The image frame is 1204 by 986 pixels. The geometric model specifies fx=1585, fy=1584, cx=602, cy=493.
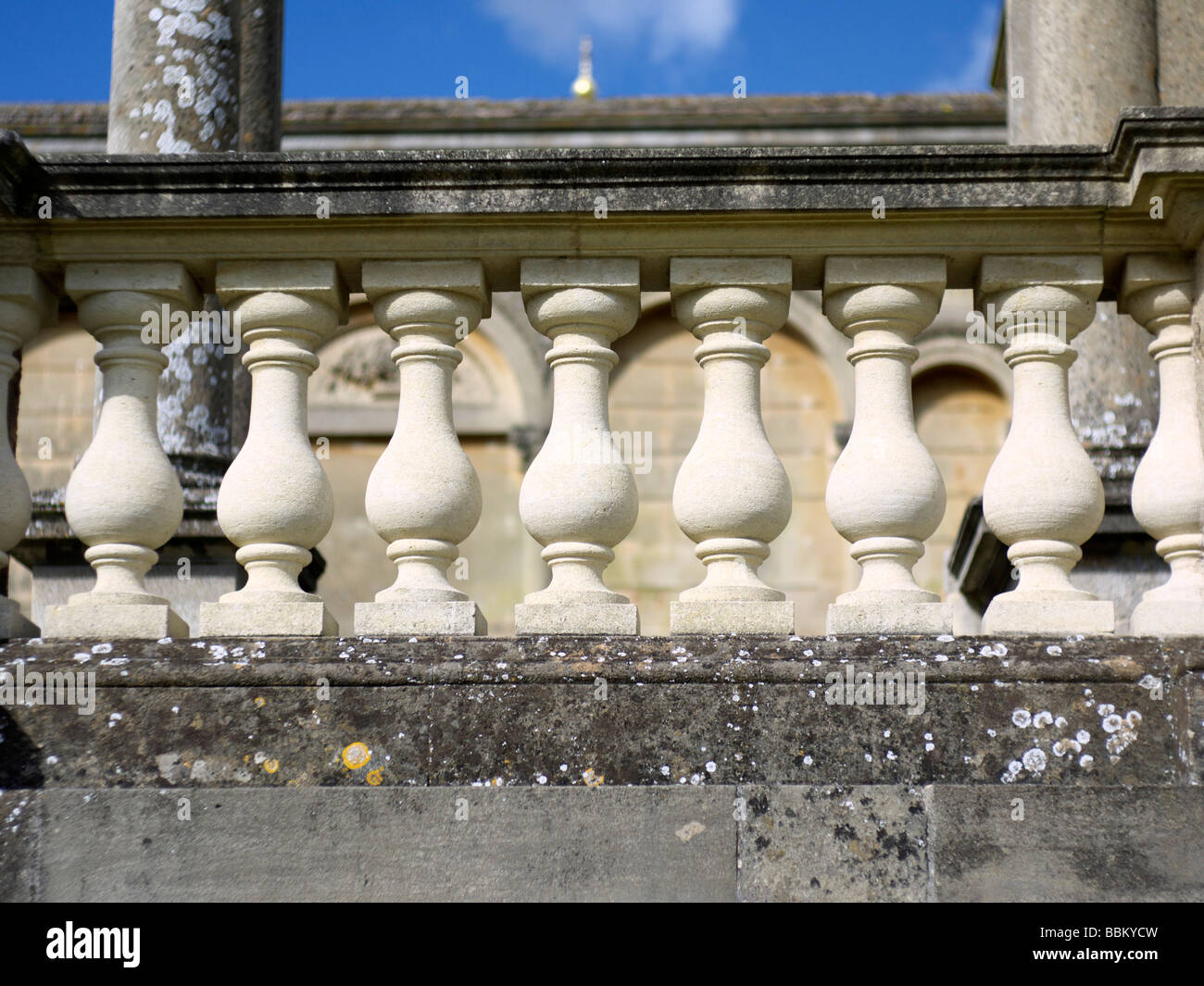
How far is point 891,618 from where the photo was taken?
11.5 ft

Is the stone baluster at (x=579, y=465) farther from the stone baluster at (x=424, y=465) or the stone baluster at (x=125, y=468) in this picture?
the stone baluster at (x=125, y=468)

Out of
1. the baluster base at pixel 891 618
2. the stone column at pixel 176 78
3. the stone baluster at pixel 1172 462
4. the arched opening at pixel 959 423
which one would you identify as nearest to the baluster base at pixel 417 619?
the baluster base at pixel 891 618

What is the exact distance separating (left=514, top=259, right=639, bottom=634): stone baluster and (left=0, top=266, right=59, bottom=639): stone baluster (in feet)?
3.93

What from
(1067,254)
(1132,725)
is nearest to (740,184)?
(1067,254)

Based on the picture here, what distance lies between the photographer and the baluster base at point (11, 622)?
3.68 metres

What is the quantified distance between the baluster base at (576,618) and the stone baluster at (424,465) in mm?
131

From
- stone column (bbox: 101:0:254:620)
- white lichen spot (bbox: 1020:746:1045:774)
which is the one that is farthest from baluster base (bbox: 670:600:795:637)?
stone column (bbox: 101:0:254:620)

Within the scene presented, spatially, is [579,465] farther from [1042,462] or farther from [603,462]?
[1042,462]

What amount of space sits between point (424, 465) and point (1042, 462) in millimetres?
1416

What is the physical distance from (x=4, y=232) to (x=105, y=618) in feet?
3.25

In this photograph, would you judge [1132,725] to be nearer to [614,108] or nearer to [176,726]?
[176,726]

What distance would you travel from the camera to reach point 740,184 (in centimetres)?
373

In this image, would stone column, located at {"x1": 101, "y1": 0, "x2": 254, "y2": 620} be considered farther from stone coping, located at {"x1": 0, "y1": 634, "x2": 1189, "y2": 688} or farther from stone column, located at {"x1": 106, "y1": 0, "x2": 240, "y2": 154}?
stone coping, located at {"x1": 0, "y1": 634, "x2": 1189, "y2": 688}

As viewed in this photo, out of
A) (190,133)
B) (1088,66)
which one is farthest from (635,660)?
(1088,66)
